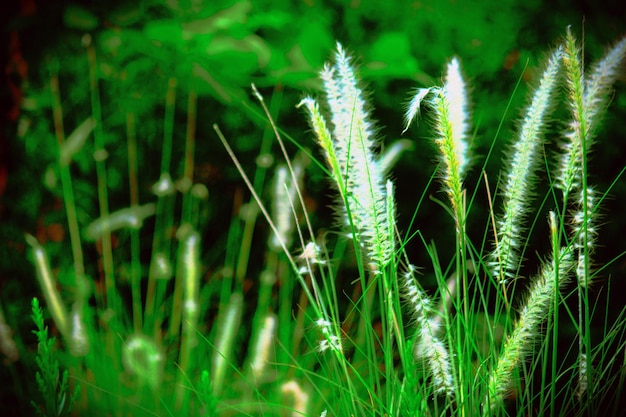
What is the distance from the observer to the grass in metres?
0.74

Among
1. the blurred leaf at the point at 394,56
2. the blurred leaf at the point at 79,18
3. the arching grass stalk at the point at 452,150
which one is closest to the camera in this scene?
the arching grass stalk at the point at 452,150

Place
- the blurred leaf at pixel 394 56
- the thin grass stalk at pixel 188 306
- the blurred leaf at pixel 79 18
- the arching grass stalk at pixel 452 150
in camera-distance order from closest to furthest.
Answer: the arching grass stalk at pixel 452 150
the thin grass stalk at pixel 188 306
the blurred leaf at pixel 394 56
the blurred leaf at pixel 79 18

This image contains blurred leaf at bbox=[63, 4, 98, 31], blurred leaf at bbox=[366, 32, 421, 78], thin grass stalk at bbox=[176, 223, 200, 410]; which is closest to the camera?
thin grass stalk at bbox=[176, 223, 200, 410]

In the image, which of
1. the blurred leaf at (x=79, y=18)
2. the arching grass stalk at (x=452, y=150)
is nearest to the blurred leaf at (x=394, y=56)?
the arching grass stalk at (x=452, y=150)

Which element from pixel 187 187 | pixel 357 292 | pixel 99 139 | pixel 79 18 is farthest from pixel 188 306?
pixel 79 18

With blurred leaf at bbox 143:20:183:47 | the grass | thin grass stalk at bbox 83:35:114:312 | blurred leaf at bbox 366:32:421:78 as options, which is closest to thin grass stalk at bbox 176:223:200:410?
the grass

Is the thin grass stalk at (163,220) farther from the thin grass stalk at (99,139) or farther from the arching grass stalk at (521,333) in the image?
the arching grass stalk at (521,333)

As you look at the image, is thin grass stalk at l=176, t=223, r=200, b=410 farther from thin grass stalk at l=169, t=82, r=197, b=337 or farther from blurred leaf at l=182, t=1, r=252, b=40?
blurred leaf at l=182, t=1, r=252, b=40

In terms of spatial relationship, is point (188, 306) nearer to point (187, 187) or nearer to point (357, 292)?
point (187, 187)

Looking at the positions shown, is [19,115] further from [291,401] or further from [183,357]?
[291,401]

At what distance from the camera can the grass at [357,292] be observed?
735mm

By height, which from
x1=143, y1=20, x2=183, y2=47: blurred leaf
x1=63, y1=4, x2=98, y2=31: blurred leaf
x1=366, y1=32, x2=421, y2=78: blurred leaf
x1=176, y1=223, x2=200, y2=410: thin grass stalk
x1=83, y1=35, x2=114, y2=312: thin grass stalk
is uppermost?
x1=63, y1=4, x2=98, y2=31: blurred leaf

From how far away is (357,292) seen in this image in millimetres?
1452

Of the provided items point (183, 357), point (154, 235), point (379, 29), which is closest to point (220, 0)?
point (379, 29)
